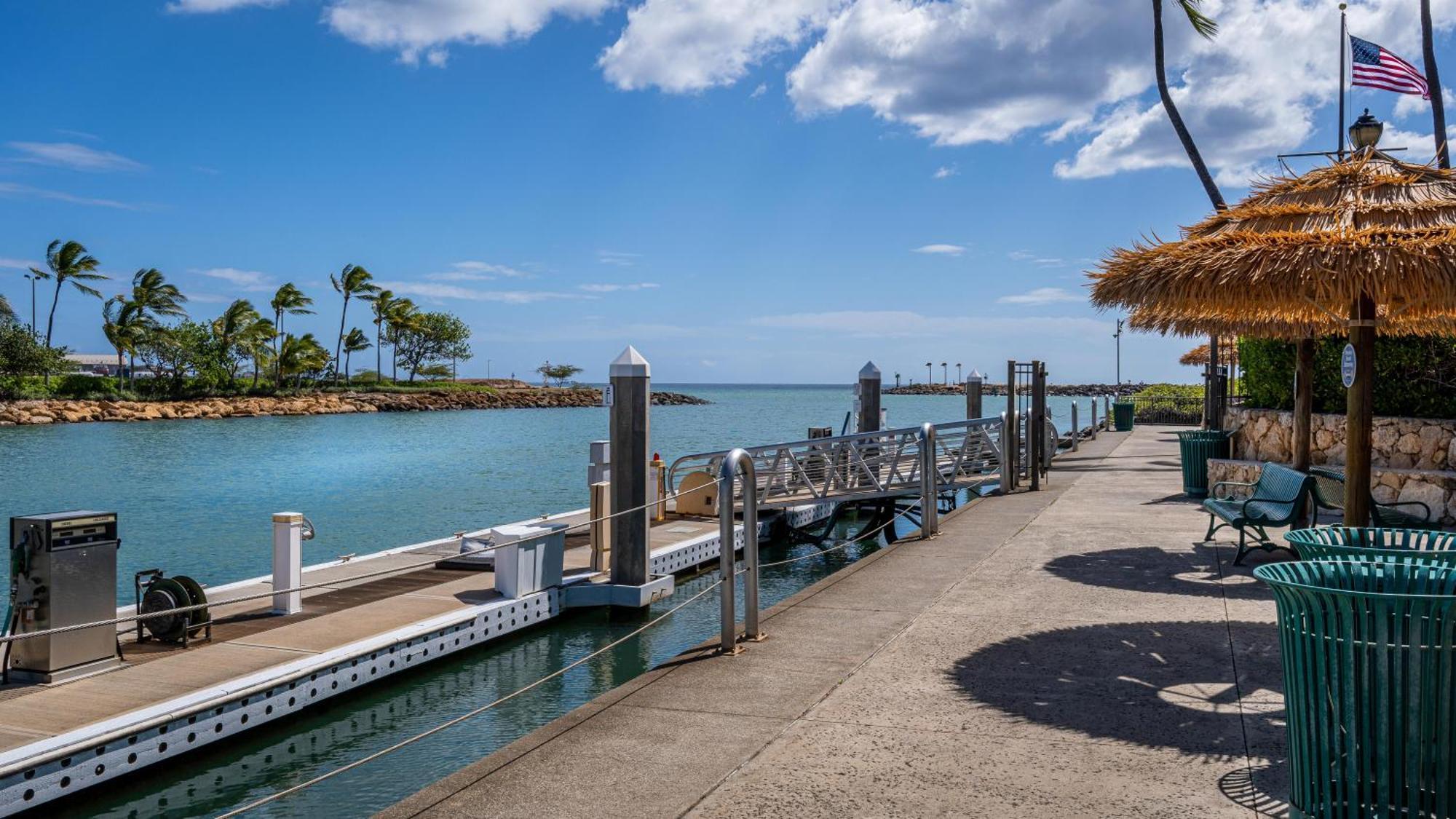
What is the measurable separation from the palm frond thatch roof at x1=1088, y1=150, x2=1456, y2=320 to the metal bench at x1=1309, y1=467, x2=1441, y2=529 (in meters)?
1.88

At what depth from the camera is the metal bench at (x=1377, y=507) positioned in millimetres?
8992

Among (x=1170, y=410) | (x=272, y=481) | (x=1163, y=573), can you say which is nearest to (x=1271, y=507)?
(x=1163, y=573)

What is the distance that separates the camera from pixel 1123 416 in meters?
35.6

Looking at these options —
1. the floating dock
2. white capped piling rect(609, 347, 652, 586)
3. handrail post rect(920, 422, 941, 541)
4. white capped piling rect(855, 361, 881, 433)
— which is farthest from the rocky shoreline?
handrail post rect(920, 422, 941, 541)

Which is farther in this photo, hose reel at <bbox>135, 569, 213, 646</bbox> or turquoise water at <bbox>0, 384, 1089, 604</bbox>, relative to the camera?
turquoise water at <bbox>0, 384, 1089, 604</bbox>

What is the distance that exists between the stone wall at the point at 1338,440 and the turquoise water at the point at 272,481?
1425 cm

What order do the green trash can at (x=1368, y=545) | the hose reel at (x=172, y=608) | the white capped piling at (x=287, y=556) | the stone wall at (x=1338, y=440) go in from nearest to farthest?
the green trash can at (x=1368, y=545) → the hose reel at (x=172, y=608) → the white capped piling at (x=287, y=556) → the stone wall at (x=1338, y=440)

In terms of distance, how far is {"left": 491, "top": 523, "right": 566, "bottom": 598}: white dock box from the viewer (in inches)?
379

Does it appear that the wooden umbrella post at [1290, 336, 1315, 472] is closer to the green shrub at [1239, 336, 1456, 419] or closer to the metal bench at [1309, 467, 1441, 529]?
the green shrub at [1239, 336, 1456, 419]

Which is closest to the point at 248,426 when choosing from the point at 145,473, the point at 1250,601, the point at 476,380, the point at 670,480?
the point at 145,473

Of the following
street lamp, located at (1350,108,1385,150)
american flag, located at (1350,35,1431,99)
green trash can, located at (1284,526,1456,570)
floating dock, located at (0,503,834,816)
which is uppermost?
american flag, located at (1350,35,1431,99)

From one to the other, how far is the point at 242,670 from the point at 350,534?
15.4m

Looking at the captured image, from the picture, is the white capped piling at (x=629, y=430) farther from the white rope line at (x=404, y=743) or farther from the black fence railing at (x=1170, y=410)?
the black fence railing at (x=1170, y=410)

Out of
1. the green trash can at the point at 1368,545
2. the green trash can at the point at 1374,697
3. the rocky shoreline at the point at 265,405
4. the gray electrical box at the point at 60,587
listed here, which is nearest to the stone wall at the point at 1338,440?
the green trash can at the point at 1368,545
